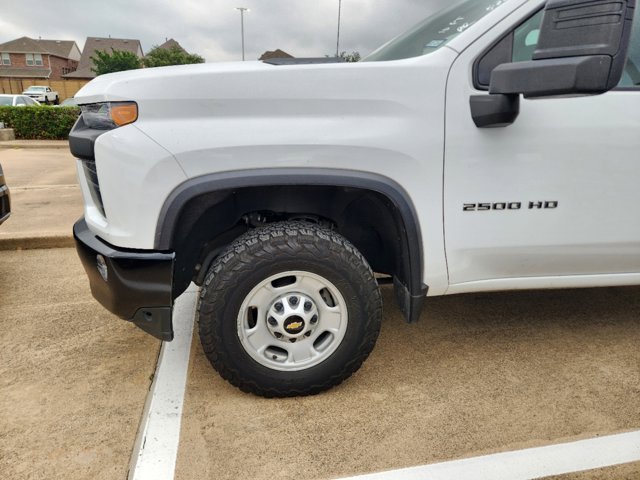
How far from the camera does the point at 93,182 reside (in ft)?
7.35

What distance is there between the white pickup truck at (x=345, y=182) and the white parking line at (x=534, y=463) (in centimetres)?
58

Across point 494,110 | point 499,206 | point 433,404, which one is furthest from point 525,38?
point 433,404

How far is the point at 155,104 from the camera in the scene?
192 cm

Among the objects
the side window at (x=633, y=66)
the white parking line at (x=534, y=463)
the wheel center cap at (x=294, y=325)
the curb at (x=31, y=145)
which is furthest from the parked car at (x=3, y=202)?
the curb at (x=31, y=145)

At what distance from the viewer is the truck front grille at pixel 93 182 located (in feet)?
7.16

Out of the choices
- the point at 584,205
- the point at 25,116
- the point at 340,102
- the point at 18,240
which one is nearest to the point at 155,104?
the point at 340,102

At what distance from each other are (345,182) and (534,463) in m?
1.37

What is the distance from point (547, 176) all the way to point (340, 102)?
970 mm

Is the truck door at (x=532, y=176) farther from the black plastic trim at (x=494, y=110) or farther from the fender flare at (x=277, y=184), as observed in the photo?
the fender flare at (x=277, y=184)

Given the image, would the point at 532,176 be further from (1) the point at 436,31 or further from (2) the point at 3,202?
(2) the point at 3,202

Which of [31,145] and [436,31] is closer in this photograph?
[436,31]

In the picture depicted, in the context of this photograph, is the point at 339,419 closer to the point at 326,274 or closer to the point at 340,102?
the point at 326,274

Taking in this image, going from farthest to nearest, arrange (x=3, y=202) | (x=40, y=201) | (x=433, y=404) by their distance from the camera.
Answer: (x=40, y=201) < (x=3, y=202) < (x=433, y=404)

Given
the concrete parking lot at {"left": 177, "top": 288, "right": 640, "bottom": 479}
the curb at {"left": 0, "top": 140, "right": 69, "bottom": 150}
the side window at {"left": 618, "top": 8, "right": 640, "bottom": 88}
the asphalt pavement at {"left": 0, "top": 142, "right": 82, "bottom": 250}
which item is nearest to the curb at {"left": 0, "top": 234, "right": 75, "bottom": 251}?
the asphalt pavement at {"left": 0, "top": 142, "right": 82, "bottom": 250}
